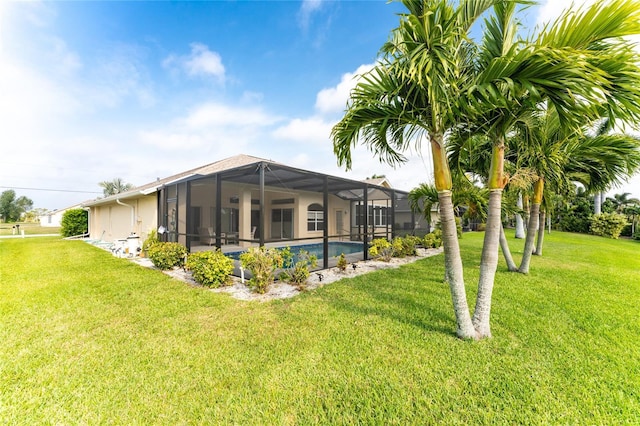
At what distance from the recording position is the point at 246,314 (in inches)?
179

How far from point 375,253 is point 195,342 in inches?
278

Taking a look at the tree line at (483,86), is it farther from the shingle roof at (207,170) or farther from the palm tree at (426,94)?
the shingle roof at (207,170)

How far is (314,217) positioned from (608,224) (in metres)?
26.4

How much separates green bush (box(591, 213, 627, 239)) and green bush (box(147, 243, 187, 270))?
32843 millimetres

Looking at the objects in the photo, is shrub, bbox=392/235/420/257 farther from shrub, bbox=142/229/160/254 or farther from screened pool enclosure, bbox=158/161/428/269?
shrub, bbox=142/229/160/254

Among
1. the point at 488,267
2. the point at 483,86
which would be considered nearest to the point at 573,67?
the point at 483,86

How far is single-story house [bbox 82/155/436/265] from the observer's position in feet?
34.8

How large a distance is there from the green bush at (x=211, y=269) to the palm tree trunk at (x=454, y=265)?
5.12 m

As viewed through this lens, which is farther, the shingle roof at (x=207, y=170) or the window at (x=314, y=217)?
the window at (x=314, y=217)

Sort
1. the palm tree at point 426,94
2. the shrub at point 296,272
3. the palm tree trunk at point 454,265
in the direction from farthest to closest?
the shrub at point 296,272
the palm tree trunk at point 454,265
the palm tree at point 426,94

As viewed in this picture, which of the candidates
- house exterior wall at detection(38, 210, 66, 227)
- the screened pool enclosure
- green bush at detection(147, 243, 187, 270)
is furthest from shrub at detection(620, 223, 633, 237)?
house exterior wall at detection(38, 210, 66, 227)

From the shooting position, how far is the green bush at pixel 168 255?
807cm

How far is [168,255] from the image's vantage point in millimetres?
8078

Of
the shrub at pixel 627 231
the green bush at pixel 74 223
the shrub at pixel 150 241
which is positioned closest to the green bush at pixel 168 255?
the shrub at pixel 150 241
